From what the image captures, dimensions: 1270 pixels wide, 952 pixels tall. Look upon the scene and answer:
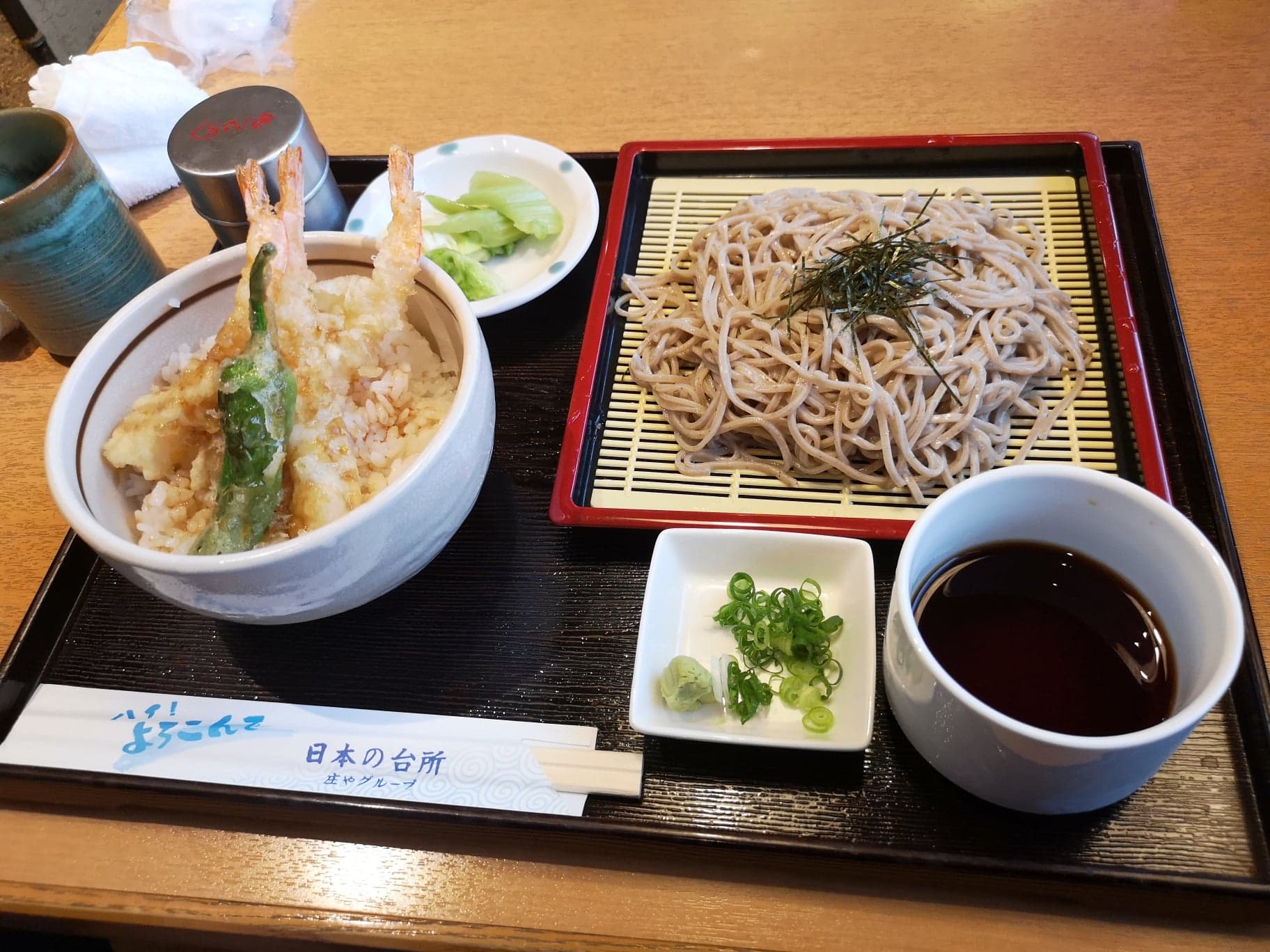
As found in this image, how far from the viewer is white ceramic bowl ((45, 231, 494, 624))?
976 millimetres

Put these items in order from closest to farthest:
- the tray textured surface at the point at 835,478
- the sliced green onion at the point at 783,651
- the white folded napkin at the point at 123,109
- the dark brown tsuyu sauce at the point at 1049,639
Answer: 1. the dark brown tsuyu sauce at the point at 1049,639
2. the sliced green onion at the point at 783,651
3. the tray textured surface at the point at 835,478
4. the white folded napkin at the point at 123,109

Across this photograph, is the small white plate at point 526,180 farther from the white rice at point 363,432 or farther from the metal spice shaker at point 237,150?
the white rice at point 363,432

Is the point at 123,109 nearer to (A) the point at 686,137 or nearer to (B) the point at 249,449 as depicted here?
(A) the point at 686,137

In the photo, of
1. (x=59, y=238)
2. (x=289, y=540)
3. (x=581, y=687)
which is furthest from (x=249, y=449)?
(x=59, y=238)

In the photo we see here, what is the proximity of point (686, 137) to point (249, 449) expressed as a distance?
1.46 meters

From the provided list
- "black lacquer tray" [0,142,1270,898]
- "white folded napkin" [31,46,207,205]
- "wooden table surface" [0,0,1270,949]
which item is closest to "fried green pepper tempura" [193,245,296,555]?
"black lacquer tray" [0,142,1270,898]

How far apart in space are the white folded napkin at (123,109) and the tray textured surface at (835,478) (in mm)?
1277

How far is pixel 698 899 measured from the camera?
1.03 m

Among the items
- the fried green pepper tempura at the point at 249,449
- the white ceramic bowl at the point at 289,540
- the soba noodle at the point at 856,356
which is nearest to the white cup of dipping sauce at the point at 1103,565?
the soba noodle at the point at 856,356

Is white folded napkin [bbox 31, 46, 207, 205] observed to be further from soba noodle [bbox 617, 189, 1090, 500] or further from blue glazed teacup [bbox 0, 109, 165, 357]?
soba noodle [bbox 617, 189, 1090, 500]

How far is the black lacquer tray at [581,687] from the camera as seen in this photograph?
99cm

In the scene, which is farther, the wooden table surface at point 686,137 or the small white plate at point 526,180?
the small white plate at point 526,180

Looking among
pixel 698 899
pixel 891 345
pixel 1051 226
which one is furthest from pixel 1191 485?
pixel 698 899

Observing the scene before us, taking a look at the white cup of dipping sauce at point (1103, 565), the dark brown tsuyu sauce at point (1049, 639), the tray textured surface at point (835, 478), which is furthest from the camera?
the tray textured surface at point (835, 478)
